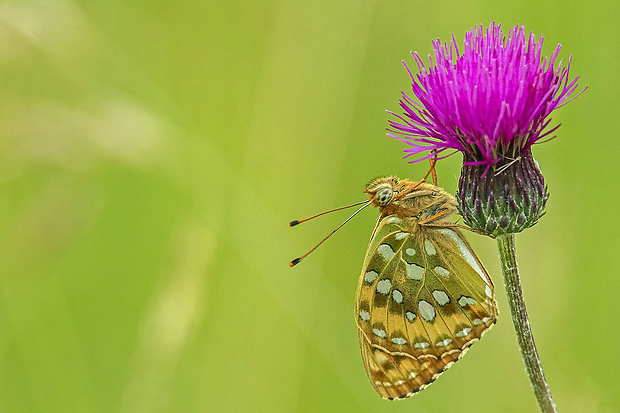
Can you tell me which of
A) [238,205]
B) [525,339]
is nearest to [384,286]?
[525,339]

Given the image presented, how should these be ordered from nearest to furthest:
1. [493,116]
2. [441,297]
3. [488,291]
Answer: [493,116], [488,291], [441,297]

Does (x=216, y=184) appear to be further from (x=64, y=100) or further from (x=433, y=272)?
(x=433, y=272)

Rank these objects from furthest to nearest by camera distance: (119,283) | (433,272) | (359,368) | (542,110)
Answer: (119,283) → (359,368) → (433,272) → (542,110)

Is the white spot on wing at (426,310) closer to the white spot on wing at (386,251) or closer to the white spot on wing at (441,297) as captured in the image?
the white spot on wing at (441,297)

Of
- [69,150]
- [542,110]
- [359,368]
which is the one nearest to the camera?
[542,110]

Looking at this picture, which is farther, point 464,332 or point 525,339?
point 464,332

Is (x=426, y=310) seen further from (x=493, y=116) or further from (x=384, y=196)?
(x=493, y=116)

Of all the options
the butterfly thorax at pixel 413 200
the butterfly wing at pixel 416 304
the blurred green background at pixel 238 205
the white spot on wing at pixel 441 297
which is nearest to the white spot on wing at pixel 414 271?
the butterfly wing at pixel 416 304

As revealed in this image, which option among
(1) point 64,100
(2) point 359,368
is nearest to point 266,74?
(1) point 64,100
